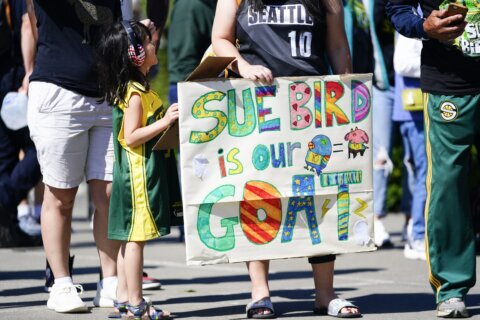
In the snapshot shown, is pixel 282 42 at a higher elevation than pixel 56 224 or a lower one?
higher

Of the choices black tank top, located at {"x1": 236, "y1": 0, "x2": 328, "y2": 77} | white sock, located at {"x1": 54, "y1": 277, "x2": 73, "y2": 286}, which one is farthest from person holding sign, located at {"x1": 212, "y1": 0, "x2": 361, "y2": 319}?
white sock, located at {"x1": 54, "y1": 277, "x2": 73, "y2": 286}

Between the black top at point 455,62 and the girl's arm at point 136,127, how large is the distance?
1366 mm

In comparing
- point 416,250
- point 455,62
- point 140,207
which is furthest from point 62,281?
point 416,250

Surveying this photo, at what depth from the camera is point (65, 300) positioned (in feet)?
20.4

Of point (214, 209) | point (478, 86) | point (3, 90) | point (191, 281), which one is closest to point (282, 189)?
point (214, 209)

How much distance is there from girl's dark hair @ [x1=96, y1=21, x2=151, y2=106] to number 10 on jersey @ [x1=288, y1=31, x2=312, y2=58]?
73 cm

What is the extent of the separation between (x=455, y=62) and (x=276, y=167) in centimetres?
105

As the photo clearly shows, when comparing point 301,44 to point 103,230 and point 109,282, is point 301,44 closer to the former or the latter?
point 103,230

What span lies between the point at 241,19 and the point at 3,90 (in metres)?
3.16

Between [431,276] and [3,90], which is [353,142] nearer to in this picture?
[431,276]

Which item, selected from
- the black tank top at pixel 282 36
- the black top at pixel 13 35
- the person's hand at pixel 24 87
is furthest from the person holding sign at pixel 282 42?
the black top at pixel 13 35

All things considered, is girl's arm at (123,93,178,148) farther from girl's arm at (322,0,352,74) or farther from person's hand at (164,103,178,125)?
girl's arm at (322,0,352,74)

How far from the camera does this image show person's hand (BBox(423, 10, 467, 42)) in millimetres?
5574

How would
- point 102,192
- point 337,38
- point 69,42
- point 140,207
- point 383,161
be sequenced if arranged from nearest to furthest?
point 140,207 → point 337,38 → point 69,42 → point 102,192 → point 383,161
